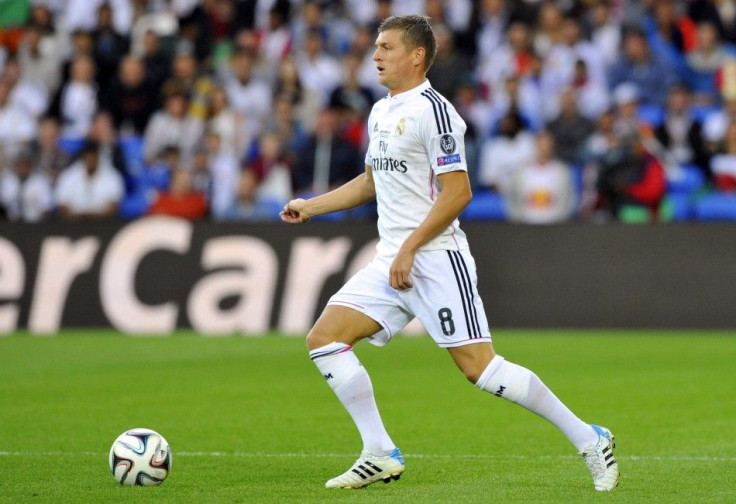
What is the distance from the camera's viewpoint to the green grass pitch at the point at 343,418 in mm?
6434

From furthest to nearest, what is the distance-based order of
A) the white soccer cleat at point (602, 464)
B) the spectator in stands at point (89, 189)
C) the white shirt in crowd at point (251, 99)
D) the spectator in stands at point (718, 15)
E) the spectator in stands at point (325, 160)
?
the spectator in stands at point (718, 15) < the white shirt in crowd at point (251, 99) < the spectator in stands at point (89, 189) < the spectator in stands at point (325, 160) < the white soccer cleat at point (602, 464)

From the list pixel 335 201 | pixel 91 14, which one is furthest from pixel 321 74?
pixel 335 201

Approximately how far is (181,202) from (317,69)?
3272mm

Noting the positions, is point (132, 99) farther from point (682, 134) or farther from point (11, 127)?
point (682, 134)

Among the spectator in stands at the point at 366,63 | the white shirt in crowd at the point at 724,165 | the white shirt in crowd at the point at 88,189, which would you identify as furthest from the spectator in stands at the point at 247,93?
the white shirt in crowd at the point at 724,165

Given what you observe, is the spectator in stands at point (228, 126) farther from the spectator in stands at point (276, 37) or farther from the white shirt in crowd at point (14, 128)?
the white shirt in crowd at point (14, 128)

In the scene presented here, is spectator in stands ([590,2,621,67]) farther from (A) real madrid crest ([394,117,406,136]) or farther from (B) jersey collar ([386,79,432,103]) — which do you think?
(A) real madrid crest ([394,117,406,136])

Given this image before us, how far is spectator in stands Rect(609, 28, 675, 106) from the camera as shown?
17.7 metres

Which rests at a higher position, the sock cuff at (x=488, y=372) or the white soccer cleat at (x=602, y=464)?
the sock cuff at (x=488, y=372)

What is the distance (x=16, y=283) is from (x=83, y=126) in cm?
377

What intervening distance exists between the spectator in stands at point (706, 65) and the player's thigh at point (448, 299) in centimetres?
1230

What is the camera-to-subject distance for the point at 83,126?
1927cm

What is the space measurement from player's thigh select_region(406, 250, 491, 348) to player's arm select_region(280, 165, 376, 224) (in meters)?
0.66

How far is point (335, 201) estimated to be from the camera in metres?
6.96
